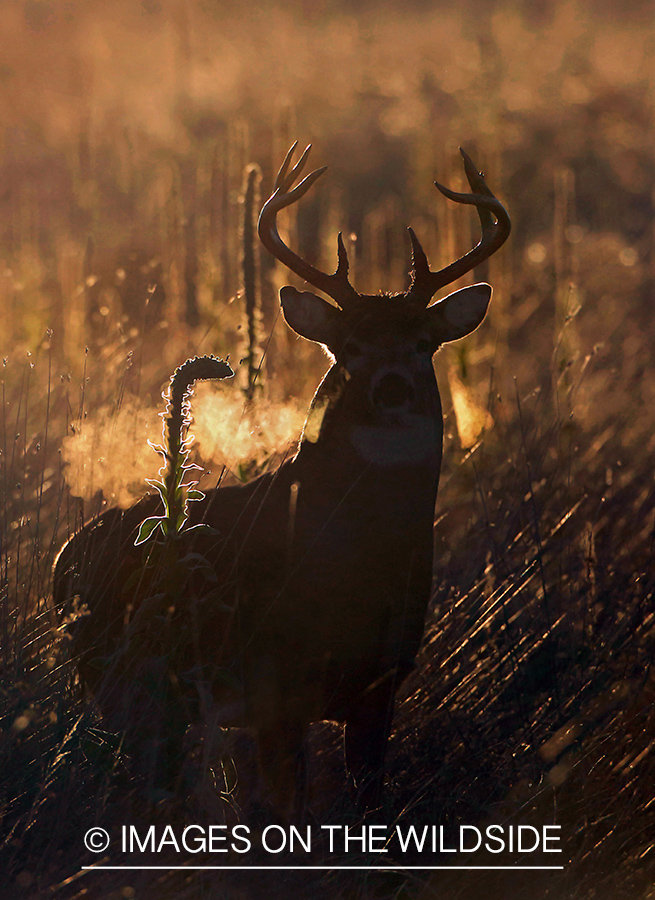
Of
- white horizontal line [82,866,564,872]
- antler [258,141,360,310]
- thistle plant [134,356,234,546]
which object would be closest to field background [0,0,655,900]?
white horizontal line [82,866,564,872]

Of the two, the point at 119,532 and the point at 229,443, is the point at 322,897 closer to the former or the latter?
the point at 119,532

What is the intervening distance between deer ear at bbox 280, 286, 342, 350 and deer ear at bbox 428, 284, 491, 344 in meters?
0.32

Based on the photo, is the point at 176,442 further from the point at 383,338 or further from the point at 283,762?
the point at 283,762

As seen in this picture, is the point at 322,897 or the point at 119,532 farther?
the point at 119,532

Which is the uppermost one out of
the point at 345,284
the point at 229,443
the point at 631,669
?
the point at 345,284

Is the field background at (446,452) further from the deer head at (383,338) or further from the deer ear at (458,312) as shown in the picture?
the deer ear at (458,312)

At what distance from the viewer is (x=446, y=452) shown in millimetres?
4762

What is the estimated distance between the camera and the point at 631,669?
3.39 metres

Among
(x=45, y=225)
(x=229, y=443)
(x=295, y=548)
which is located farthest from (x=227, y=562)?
(x=45, y=225)

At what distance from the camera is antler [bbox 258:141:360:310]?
3.17m

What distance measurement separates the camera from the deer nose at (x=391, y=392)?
2.96m

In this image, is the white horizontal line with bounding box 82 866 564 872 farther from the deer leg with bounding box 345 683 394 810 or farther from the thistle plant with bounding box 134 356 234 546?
the thistle plant with bounding box 134 356 234 546

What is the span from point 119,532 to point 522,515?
1842 millimetres

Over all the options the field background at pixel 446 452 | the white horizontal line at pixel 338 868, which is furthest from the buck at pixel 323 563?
the white horizontal line at pixel 338 868
